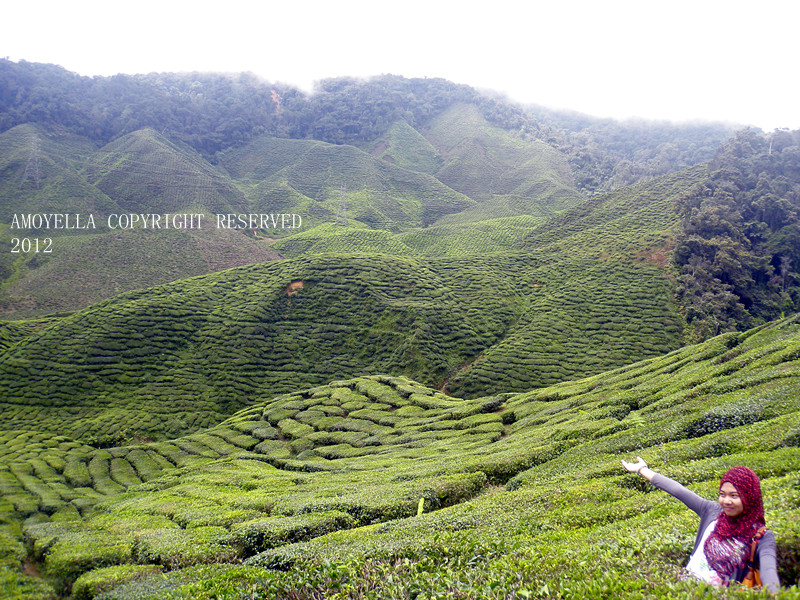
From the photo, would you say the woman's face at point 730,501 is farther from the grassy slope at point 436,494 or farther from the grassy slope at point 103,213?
the grassy slope at point 103,213

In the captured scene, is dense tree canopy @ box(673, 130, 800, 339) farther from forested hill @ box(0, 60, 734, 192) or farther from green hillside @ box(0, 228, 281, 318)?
green hillside @ box(0, 228, 281, 318)

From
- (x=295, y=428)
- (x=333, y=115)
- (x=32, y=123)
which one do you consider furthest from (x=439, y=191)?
(x=32, y=123)

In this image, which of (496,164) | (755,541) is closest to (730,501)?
(755,541)

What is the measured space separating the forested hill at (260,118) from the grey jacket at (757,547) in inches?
5085

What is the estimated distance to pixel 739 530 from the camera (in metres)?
5.52

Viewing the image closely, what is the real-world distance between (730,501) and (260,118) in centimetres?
19756

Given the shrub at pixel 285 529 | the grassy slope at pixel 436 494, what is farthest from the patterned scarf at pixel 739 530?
the shrub at pixel 285 529

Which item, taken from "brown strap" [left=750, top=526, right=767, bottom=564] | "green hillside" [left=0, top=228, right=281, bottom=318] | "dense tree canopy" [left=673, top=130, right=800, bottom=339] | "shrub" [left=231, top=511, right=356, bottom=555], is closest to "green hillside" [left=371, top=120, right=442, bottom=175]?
"green hillside" [left=0, top=228, right=281, bottom=318]

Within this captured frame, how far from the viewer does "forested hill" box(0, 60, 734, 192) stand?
142750 mm

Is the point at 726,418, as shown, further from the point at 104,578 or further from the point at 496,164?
the point at 496,164

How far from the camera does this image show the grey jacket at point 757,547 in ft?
16.5

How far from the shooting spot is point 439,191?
13638 centimetres

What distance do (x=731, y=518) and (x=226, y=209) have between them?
122 meters

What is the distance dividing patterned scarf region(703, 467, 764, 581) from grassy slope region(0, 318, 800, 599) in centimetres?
58
